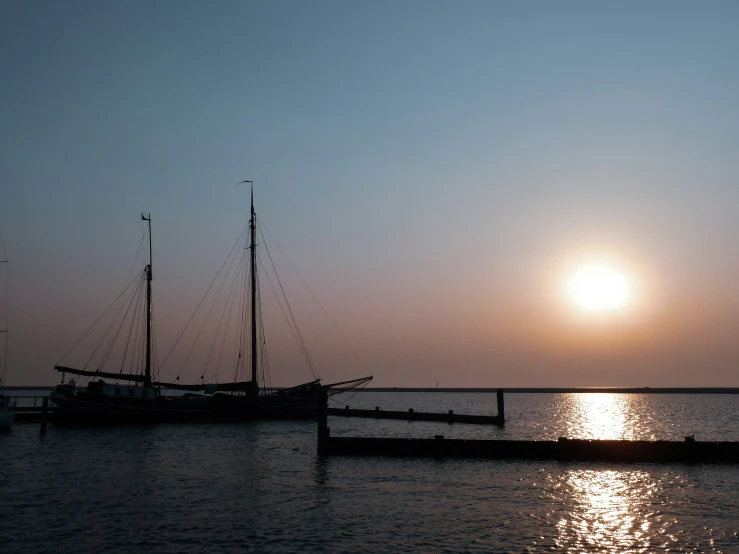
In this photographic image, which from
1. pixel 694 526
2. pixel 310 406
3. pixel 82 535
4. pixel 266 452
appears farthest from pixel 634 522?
pixel 310 406

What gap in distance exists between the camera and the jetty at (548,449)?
1444 inches

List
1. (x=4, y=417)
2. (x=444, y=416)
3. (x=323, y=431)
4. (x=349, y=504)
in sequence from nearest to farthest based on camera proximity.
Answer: (x=349, y=504), (x=323, y=431), (x=4, y=417), (x=444, y=416)

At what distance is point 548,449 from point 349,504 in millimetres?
17203

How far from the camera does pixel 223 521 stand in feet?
75.7

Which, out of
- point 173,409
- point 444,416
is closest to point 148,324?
point 173,409

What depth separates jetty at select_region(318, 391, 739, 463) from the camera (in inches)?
1444

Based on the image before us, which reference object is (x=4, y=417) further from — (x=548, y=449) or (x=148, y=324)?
(x=548, y=449)

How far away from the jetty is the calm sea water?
1.31 metres

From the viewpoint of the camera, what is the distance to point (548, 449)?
125ft

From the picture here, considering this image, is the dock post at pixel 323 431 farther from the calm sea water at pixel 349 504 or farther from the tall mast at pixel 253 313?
the tall mast at pixel 253 313

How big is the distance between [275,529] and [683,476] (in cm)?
2306

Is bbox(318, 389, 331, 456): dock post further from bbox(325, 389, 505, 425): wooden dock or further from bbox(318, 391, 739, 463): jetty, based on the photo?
bbox(325, 389, 505, 425): wooden dock

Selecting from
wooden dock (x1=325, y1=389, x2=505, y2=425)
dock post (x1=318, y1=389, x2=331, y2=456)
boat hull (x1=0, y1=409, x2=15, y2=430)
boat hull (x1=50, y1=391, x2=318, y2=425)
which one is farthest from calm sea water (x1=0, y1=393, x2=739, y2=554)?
wooden dock (x1=325, y1=389, x2=505, y2=425)

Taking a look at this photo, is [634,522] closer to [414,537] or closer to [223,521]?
[414,537]
